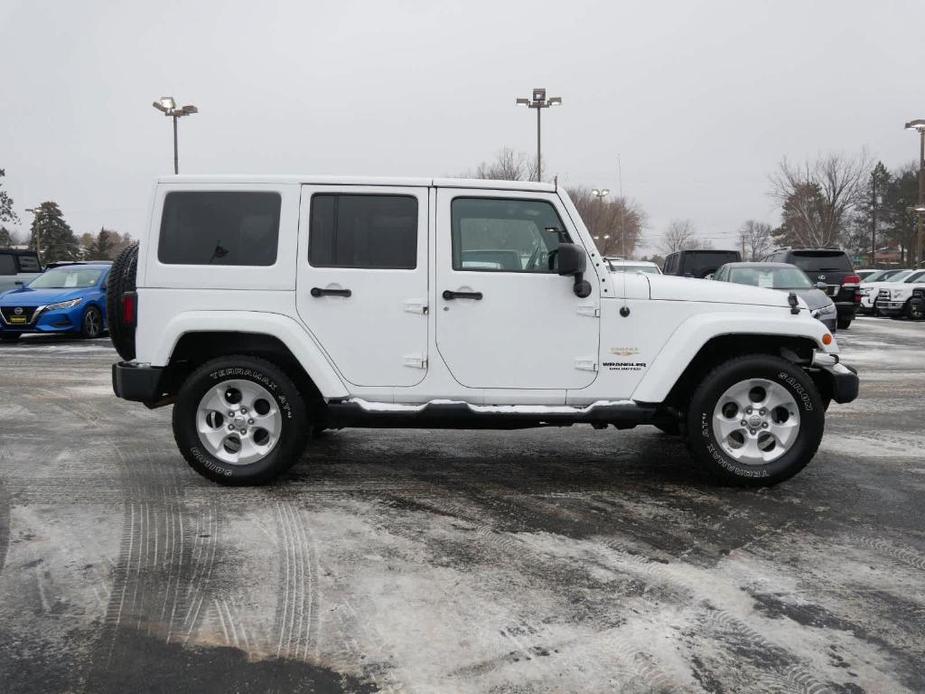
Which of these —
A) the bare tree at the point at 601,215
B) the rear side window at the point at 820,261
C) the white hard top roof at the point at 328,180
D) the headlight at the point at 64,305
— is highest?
the bare tree at the point at 601,215

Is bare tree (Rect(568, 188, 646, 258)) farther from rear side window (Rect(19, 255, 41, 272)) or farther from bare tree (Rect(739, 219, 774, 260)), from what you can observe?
bare tree (Rect(739, 219, 774, 260))

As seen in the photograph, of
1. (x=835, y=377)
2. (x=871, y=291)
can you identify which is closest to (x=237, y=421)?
(x=835, y=377)

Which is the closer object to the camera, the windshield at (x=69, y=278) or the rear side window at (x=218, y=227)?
Result: the rear side window at (x=218, y=227)

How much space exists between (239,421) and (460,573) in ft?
6.89

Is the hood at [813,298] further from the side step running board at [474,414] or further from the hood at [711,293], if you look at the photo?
the side step running board at [474,414]

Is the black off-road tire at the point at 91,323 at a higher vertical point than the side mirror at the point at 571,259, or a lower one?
lower

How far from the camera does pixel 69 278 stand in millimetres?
16328

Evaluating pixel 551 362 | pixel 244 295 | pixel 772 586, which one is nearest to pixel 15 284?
pixel 244 295

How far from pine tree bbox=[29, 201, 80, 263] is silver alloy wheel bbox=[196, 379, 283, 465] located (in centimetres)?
8712

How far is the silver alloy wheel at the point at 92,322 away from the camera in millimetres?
15594

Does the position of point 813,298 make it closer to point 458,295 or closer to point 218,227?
point 458,295

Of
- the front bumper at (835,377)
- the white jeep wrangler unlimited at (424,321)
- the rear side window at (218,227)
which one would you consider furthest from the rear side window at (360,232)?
the front bumper at (835,377)

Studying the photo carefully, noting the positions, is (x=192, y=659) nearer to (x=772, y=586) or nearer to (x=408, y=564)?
(x=408, y=564)

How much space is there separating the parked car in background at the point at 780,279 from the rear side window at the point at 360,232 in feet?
33.4
